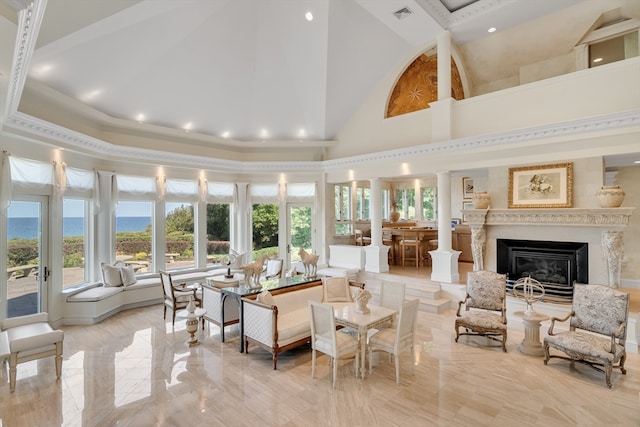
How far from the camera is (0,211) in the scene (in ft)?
15.5

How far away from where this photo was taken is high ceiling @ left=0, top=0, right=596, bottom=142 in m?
5.07

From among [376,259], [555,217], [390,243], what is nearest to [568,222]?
[555,217]

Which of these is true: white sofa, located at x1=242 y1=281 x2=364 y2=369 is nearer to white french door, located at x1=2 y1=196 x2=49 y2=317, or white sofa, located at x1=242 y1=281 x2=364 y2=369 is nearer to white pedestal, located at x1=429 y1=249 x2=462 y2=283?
white pedestal, located at x1=429 y1=249 x2=462 y2=283

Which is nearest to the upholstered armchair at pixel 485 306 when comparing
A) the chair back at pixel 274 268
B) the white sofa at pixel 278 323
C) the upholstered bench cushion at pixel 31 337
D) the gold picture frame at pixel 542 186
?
the gold picture frame at pixel 542 186

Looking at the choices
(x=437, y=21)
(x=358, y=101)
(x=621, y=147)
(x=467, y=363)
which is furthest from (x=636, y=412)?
(x=358, y=101)

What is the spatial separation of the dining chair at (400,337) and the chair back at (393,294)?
0.88 meters

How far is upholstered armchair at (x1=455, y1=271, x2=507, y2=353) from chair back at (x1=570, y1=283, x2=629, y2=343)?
2.97ft

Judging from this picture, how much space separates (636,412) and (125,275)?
819 centimetres

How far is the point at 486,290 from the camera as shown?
205 inches

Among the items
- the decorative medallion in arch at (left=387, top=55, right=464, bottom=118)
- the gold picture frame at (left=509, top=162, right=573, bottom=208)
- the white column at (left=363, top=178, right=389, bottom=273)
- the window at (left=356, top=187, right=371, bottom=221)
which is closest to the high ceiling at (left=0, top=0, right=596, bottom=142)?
→ the decorative medallion in arch at (left=387, top=55, right=464, bottom=118)

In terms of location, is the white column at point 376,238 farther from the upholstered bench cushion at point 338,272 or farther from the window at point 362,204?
the window at point 362,204

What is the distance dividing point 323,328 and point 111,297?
4904 mm

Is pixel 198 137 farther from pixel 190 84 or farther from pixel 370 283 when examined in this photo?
pixel 370 283

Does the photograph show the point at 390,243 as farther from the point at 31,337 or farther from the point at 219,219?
the point at 31,337
